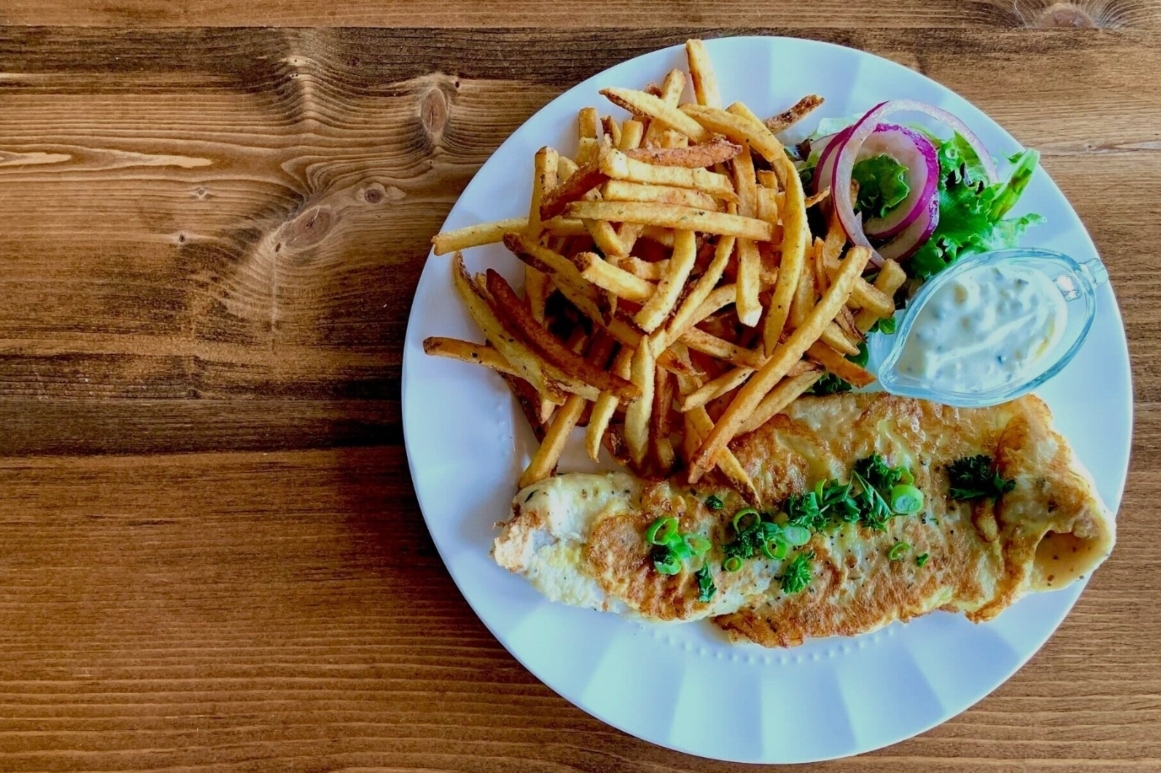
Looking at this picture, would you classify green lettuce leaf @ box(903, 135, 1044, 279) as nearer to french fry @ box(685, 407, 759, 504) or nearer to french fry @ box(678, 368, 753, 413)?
french fry @ box(678, 368, 753, 413)

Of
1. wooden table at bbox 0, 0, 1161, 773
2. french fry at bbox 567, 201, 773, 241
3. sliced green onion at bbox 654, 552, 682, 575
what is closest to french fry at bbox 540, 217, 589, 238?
french fry at bbox 567, 201, 773, 241

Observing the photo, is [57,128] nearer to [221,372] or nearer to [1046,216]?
[221,372]

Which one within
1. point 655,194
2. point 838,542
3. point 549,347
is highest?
point 655,194

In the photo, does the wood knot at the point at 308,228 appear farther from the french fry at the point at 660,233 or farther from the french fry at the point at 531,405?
the french fry at the point at 660,233

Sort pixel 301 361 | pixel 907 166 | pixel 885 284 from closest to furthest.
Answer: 1. pixel 885 284
2. pixel 907 166
3. pixel 301 361

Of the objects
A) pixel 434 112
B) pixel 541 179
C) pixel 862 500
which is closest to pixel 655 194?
pixel 541 179

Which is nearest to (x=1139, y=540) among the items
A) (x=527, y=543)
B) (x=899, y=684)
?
(x=899, y=684)

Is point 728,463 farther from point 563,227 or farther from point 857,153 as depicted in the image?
point 857,153
